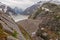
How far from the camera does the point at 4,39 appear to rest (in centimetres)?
1046

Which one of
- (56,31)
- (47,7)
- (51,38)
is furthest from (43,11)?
(51,38)

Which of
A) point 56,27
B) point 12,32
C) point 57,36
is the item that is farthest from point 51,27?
point 12,32

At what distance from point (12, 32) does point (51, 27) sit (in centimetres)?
5630

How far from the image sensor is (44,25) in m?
69.2

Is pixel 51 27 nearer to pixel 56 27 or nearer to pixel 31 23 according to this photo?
pixel 56 27

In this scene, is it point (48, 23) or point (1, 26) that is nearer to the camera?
point (1, 26)

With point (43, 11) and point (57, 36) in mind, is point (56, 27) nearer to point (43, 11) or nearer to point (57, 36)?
point (57, 36)

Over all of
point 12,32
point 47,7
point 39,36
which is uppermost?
point 12,32

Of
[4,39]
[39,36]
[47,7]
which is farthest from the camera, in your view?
[47,7]

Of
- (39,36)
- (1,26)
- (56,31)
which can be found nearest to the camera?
(1,26)

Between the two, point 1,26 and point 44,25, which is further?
point 44,25

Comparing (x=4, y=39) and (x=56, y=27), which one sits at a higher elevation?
(x=4, y=39)

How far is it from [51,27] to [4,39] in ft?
191

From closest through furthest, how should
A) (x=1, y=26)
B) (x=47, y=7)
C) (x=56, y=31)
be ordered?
(x=1, y=26) < (x=56, y=31) < (x=47, y=7)
